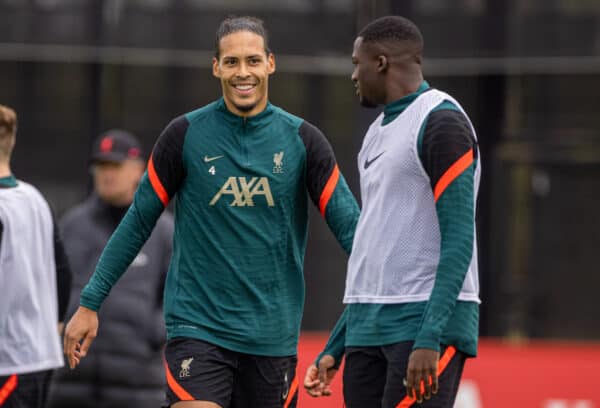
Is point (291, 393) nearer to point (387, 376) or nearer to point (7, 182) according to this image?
point (387, 376)

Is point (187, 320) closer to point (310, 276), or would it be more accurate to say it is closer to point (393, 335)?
point (393, 335)

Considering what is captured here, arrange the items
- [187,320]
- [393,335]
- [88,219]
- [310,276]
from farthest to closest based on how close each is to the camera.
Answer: [310,276] → [88,219] → [187,320] → [393,335]

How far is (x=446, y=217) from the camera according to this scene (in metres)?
4.32

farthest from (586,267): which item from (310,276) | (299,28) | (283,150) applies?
(283,150)

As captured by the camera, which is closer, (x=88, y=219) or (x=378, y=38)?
(x=378, y=38)

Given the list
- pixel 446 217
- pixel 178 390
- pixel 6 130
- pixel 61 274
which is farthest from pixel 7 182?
pixel 446 217

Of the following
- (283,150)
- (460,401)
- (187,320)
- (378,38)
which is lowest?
(460,401)

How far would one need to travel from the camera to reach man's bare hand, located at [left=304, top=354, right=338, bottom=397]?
493 cm

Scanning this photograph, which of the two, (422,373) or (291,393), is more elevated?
(422,373)

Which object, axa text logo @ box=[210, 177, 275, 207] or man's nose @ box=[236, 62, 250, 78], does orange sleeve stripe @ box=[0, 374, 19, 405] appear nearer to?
axa text logo @ box=[210, 177, 275, 207]

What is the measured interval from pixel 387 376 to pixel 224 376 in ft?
2.94

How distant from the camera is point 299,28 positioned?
44.0 feet

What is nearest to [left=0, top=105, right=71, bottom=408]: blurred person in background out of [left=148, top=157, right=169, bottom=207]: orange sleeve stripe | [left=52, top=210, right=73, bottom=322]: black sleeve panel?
[left=52, top=210, right=73, bottom=322]: black sleeve panel

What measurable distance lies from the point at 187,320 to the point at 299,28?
28.0ft
